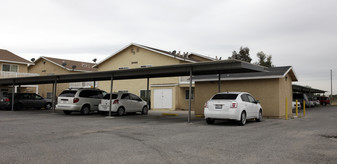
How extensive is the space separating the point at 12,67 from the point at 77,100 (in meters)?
24.1

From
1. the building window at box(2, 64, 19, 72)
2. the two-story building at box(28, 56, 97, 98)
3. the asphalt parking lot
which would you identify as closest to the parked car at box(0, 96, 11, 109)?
the building window at box(2, 64, 19, 72)

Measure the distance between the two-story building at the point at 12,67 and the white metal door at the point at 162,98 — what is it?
17910mm

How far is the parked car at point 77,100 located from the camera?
18.9m

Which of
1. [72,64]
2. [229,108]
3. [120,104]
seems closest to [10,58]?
[72,64]

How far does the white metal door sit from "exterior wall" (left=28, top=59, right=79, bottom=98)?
17.3 metres

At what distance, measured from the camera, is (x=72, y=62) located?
4609cm

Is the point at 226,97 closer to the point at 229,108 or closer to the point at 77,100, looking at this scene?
the point at 229,108

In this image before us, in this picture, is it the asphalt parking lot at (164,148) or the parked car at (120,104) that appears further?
the parked car at (120,104)

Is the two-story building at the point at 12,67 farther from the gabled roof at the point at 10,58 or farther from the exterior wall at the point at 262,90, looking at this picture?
the exterior wall at the point at 262,90

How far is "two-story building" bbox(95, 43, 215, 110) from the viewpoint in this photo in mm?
29656

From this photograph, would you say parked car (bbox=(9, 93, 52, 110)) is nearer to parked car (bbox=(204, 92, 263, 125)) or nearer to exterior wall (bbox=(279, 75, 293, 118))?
parked car (bbox=(204, 92, 263, 125))

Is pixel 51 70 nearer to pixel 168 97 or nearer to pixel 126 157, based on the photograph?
pixel 168 97

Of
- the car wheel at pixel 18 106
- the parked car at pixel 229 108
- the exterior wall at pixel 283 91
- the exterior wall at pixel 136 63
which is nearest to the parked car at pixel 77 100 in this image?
the car wheel at pixel 18 106

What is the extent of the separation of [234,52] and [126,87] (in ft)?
99.3
